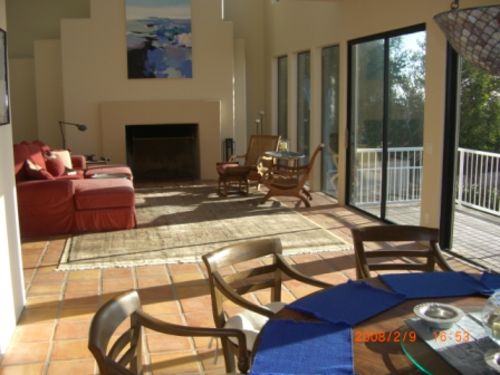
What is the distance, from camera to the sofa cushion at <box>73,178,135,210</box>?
6492 mm

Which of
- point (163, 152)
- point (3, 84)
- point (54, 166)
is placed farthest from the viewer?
point (163, 152)

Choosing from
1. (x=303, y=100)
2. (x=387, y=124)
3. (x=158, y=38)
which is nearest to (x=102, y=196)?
(x=387, y=124)

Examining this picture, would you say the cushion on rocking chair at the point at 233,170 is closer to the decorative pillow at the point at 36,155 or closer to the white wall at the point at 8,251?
the decorative pillow at the point at 36,155

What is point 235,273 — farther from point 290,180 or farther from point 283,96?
point 283,96

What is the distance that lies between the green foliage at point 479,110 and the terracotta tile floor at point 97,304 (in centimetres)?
110

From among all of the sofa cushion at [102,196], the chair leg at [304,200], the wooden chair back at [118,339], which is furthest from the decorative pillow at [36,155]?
the wooden chair back at [118,339]

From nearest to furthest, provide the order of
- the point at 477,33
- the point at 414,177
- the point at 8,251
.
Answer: the point at 477,33 → the point at 8,251 → the point at 414,177

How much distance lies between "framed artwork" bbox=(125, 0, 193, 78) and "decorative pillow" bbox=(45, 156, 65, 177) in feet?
9.53

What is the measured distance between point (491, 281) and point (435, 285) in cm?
24

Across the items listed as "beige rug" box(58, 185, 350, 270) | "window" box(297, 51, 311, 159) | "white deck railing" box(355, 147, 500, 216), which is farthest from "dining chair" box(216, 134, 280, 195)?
"white deck railing" box(355, 147, 500, 216)

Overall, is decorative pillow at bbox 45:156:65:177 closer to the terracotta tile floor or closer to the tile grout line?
the terracotta tile floor

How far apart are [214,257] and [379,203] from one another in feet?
15.3

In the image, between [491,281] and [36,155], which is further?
[36,155]

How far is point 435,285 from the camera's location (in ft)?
7.97
